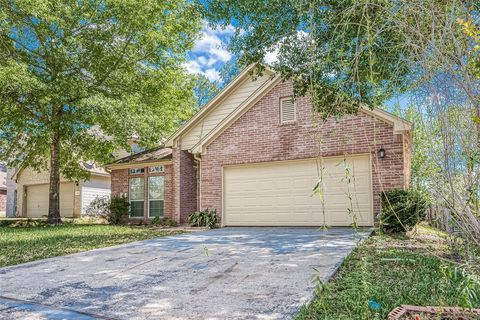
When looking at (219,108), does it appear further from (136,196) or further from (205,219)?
(136,196)

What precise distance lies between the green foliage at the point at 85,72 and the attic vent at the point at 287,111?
6127mm

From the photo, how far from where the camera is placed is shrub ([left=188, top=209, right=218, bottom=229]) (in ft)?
41.1

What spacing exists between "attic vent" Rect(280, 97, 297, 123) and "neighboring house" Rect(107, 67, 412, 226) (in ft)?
0.11

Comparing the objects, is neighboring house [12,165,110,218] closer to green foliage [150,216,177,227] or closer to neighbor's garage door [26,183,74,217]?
neighbor's garage door [26,183,74,217]

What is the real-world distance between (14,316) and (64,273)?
6.18 feet

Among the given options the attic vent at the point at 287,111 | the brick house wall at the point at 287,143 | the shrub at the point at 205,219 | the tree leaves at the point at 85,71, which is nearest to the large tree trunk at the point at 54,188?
the tree leaves at the point at 85,71

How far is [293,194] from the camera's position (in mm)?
11711

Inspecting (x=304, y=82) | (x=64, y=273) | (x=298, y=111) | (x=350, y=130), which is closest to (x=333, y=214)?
(x=350, y=130)

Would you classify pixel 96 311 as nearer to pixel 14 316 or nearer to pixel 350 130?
pixel 14 316

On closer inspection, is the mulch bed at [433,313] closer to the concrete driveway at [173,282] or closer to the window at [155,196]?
the concrete driveway at [173,282]

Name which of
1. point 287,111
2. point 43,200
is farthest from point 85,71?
point 43,200

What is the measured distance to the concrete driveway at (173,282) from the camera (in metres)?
3.72

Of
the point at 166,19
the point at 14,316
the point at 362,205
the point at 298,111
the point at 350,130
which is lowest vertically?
the point at 14,316

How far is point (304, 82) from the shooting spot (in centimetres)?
745
